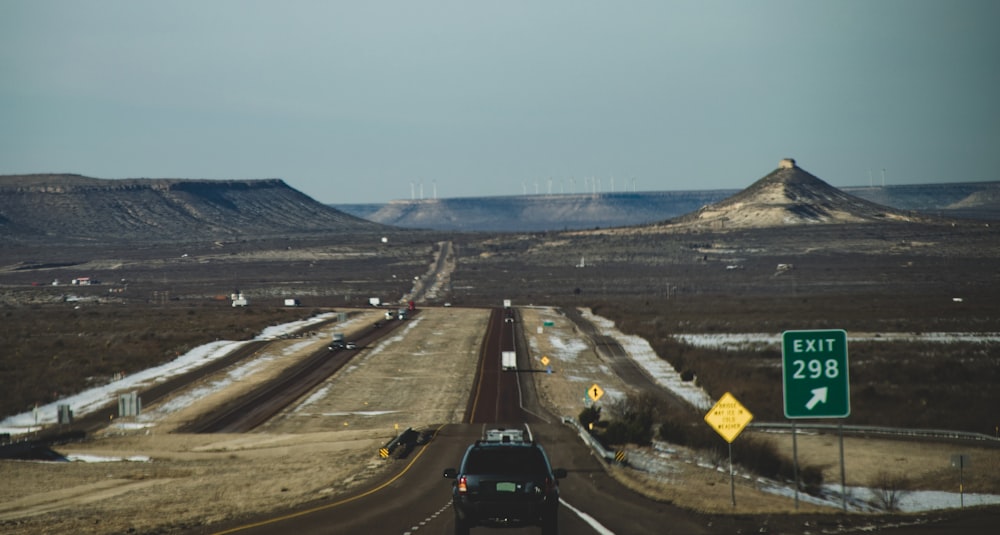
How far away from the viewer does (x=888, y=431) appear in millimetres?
56062

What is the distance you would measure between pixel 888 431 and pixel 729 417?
30.9 meters

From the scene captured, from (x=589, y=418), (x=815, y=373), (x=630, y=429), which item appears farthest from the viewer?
(x=589, y=418)

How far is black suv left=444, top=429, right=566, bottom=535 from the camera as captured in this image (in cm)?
2178

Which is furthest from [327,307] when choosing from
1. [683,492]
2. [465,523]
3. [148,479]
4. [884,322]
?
[465,523]

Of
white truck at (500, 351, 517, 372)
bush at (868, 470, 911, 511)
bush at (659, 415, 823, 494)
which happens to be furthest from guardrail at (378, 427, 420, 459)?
white truck at (500, 351, 517, 372)

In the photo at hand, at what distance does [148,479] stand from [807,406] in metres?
25.4

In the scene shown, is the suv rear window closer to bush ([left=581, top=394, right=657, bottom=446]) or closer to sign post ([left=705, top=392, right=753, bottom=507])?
sign post ([left=705, top=392, right=753, bottom=507])

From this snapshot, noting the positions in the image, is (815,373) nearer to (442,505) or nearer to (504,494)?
(504,494)

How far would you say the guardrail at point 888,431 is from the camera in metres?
53.3

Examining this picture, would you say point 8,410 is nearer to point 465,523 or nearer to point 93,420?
point 93,420

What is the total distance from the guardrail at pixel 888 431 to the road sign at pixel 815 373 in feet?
101

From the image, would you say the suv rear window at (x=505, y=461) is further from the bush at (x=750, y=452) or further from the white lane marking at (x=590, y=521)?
the bush at (x=750, y=452)

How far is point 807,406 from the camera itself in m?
24.8

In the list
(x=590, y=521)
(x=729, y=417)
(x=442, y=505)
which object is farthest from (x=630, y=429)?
(x=590, y=521)
